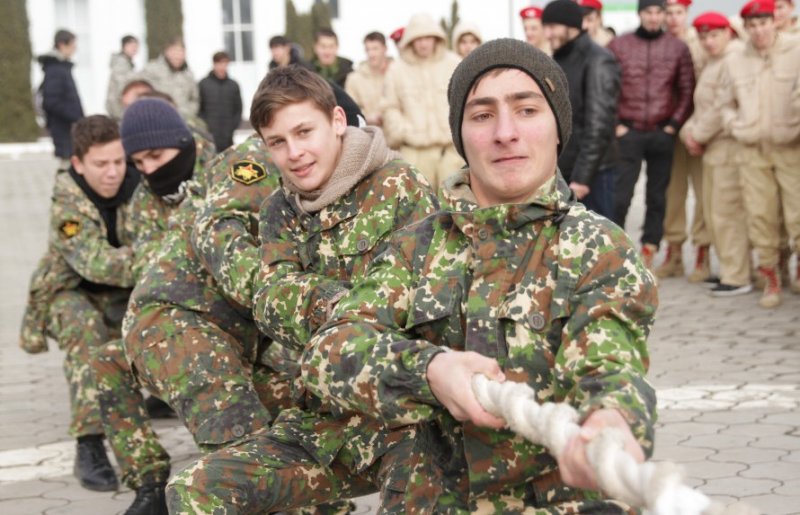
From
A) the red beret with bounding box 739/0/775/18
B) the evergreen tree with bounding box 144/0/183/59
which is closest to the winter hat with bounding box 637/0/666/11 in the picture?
the red beret with bounding box 739/0/775/18

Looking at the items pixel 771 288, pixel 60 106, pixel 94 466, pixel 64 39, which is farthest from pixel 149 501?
pixel 64 39

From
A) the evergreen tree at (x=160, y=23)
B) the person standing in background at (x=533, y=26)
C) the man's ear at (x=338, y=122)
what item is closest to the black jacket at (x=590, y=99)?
the person standing in background at (x=533, y=26)

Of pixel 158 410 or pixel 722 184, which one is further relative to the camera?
pixel 722 184

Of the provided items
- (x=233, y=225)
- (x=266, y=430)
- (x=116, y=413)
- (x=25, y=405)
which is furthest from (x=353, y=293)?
(x=25, y=405)

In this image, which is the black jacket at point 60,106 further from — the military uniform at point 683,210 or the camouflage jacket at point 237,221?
the camouflage jacket at point 237,221

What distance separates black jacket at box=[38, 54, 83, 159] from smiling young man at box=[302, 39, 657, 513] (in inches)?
486

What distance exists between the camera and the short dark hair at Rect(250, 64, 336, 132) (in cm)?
380

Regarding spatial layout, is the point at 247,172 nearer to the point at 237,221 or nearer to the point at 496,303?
the point at 237,221

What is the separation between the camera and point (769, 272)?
905 cm

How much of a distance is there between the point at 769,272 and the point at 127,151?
5.30 meters

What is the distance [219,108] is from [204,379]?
11860 mm

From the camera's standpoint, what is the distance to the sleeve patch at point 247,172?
4.32 meters

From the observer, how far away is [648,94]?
9.91 m

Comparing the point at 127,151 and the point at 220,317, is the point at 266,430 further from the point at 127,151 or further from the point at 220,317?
the point at 127,151
